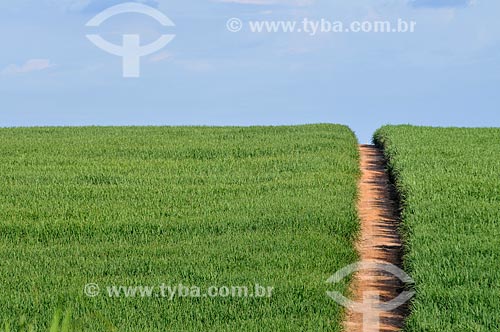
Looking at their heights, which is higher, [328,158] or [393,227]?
[328,158]

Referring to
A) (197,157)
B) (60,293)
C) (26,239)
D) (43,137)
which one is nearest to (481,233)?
(60,293)

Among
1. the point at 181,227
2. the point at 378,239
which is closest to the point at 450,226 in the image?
the point at 378,239

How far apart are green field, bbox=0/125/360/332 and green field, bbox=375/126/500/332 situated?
7.2 inches

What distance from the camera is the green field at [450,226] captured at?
9672 millimetres

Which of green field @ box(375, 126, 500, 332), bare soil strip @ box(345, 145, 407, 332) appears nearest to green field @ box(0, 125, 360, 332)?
green field @ box(375, 126, 500, 332)

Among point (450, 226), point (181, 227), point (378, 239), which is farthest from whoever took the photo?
point (181, 227)

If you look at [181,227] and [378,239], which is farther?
[181,227]

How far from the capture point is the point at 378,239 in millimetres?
13797

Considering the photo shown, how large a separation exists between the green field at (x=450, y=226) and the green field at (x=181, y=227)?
0.60ft

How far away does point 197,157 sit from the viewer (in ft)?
67.9

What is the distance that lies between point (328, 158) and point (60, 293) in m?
10.5

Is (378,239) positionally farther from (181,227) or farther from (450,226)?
(181,227)

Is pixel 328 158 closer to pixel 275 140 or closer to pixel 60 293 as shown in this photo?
pixel 275 140

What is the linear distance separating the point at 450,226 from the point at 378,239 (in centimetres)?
119
